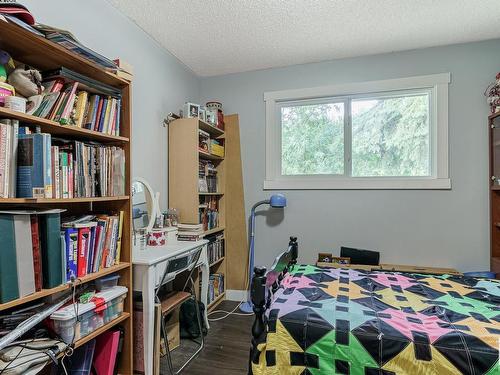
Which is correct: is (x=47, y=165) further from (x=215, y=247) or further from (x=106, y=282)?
(x=215, y=247)

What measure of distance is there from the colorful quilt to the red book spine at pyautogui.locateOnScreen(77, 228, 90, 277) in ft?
3.30

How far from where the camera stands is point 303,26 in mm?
2303

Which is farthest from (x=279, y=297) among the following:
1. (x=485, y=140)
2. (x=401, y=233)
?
(x=485, y=140)

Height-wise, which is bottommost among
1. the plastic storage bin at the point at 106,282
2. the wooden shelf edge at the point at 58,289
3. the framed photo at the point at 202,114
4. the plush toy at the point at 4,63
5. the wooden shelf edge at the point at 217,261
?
the wooden shelf edge at the point at 217,261

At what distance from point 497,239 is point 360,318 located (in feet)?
6.43

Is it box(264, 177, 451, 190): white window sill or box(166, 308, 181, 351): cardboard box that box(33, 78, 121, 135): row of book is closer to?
box(166, 308, 181, 351): cardboard box

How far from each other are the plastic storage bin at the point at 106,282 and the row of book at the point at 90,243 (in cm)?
10

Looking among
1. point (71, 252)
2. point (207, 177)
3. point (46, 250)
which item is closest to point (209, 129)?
point (207, 177)

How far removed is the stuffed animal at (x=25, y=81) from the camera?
50.0 inches

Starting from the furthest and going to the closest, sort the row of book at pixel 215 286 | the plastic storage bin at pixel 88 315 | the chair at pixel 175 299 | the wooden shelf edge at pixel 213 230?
the row of book at pixel 215 286
the wooden shelf edge at pixel 213 230
the chair at pixel 175 299
the plastic storage bin at pixel 88 315

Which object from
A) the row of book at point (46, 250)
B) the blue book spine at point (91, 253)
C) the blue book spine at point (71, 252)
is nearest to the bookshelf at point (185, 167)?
the row of book at point (46, 250)

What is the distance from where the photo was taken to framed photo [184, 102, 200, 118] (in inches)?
106

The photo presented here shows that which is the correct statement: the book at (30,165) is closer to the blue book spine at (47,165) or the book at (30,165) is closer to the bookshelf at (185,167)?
the blue book spine at (47,165)

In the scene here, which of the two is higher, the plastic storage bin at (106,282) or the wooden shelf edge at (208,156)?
the wooden shelf edge at (208,156)
